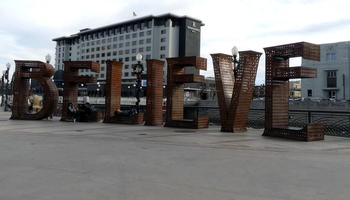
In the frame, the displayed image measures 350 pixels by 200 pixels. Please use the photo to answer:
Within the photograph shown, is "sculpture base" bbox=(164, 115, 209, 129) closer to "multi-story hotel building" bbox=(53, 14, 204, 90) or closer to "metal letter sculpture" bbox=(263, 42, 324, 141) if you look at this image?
"metal letter sculpture" bbox=(263, 42, 324, 141)

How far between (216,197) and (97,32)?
148m

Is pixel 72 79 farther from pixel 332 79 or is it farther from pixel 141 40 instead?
pixel 141 40

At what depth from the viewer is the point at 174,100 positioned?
806 inches

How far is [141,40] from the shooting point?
424 ft

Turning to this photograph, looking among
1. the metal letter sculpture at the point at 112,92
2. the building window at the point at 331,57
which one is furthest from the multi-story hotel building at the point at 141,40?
the metal letter sculpture at the point at 112,92

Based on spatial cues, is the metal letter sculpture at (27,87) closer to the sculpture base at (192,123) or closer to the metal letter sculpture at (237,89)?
the sculpture base at (192,123)

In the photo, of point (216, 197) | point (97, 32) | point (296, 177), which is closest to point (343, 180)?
point (296, 177)

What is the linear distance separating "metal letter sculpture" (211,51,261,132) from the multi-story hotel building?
9827cm

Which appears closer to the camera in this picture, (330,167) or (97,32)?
(330,167)

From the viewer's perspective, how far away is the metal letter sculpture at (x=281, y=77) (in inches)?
563

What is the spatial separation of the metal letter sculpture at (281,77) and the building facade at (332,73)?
220ft

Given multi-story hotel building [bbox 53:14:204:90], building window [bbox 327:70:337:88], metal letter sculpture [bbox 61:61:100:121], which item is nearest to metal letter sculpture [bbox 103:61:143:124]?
metal letter sculpture [bbox 61:61:100:121]

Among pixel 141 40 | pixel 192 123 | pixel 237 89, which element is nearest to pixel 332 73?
pixel 192 123

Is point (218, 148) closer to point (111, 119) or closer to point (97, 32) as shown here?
point (111, 119)
